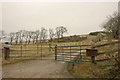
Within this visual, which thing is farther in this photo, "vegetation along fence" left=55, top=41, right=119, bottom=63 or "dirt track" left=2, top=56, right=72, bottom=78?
"vegetation along fence" left=55, top=41, right=119, bottom=63

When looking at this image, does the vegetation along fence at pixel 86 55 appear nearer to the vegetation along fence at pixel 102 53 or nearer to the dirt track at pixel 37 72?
the vegetation along fence at pixel 102 53

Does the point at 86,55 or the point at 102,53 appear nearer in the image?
the point at 102,53

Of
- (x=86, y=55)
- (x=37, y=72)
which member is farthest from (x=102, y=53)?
(x=37, y=72)

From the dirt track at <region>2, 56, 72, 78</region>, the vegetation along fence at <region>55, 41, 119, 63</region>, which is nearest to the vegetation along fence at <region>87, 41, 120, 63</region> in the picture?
the vegetation along fence at <region>55, 41, 119, 63</region>

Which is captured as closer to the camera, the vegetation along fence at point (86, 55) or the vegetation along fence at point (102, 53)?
the vegetation along fence at point (102, 53)

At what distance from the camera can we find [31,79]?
134 inches

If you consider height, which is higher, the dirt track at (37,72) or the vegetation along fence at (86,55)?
the vegetation along fence at (86,55)

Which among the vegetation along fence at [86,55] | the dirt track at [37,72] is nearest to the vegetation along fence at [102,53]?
the vegetation along fence at [86,55]

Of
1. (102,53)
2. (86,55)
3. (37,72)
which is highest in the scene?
(102,53)

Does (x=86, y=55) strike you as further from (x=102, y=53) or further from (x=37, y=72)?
(x=37, y=72)

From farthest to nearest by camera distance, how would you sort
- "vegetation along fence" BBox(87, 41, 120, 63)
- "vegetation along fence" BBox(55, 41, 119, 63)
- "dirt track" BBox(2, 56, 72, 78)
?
"vegetation along fence" BBox(55, 41, 119, 63), "vegetation along fence" BBox(87, 41, 120, 63), "dirt track" BBox(2, 56, 72, 78)

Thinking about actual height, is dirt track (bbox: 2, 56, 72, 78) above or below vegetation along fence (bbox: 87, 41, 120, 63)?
below

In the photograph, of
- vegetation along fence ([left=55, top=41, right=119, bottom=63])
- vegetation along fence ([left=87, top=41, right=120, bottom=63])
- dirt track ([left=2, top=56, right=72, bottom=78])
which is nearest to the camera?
dirt track ([left=2, top=56, right=72, bottom=78])

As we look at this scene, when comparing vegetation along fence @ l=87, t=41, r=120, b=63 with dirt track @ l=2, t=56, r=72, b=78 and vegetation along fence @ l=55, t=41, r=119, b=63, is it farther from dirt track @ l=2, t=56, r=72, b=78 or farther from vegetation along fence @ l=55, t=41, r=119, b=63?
dirt track @ l=2, t=56, r=72, b=78
